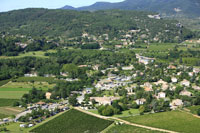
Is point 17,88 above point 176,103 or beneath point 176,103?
above

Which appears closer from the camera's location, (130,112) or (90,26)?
(130,112)

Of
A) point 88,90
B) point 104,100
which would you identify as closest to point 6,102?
point 88,90

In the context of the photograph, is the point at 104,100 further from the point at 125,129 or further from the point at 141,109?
the point at 125,129

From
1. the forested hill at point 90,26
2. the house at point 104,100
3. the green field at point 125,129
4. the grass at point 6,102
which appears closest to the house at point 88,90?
the house at point 104,100

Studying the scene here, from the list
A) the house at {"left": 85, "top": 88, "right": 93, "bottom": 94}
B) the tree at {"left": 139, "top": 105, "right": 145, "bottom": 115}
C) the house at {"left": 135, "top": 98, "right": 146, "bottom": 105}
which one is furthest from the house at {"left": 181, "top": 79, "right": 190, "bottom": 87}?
the house at {"left": 85, "top": 88, "right": 93, "bottom": 94}

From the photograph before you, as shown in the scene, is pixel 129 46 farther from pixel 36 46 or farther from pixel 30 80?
pixel 30 80

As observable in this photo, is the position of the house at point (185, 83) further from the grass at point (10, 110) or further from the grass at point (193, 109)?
the grass at point (10, 110)

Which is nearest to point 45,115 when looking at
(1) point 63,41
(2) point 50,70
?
(2) point 50,70
